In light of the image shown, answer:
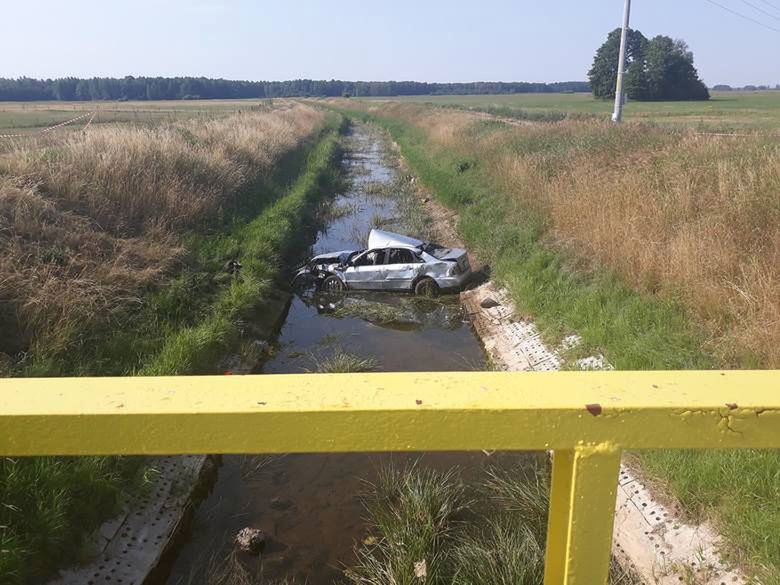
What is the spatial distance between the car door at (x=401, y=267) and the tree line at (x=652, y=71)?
2759 inches

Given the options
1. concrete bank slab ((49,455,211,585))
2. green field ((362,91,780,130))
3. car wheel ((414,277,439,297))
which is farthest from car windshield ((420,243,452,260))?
green field ((362,91,780,130))

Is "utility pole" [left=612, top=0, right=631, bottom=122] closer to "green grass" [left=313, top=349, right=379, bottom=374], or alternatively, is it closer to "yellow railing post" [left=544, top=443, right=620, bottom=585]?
"green grass" [left=313, top=349, right=379, bottom=374]

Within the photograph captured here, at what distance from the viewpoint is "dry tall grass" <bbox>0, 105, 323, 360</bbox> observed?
781 centimetres

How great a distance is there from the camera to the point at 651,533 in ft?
15.9

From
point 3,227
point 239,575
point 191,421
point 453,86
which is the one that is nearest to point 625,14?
point 3,227

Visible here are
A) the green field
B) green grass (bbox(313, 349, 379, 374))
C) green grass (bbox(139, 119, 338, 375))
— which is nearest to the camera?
green grass (bbox(139, 119, 338, 375))

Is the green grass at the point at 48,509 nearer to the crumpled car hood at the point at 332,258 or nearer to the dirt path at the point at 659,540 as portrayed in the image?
the dirt path at the point at 659,540

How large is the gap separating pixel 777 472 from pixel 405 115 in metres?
53.7

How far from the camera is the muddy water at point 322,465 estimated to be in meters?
5.29

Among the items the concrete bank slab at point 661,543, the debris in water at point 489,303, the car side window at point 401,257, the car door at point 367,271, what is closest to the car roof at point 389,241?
the car side window at point 401,257

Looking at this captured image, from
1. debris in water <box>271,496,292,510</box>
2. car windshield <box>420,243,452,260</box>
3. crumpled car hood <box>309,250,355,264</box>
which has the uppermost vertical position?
car windshield <box>420,243,452,260</box>

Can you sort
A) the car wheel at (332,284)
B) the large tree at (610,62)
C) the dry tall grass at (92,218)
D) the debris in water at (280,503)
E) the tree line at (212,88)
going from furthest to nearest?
the tree line at (212,88)
the large tree at (610,62)
the car wheel at (332,284)
the dry tall grass at (92,218)
the debris in water at (280,503)

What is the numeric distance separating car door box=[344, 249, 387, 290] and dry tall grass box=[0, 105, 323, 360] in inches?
145

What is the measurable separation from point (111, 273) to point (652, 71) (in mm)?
79638
